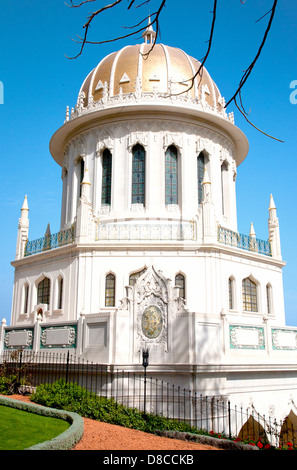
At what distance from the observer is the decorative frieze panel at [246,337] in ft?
58.8

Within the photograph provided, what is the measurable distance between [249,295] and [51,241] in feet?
35.4

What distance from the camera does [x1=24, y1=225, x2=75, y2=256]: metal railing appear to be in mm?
24234

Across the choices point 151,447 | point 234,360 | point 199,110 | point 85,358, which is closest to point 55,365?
point 85,358

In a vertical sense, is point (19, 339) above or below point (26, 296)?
below

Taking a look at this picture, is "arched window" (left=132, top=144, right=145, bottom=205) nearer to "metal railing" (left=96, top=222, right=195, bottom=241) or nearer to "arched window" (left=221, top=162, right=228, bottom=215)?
"metal railing" (left=96, top=222, right=195, bottom=241)

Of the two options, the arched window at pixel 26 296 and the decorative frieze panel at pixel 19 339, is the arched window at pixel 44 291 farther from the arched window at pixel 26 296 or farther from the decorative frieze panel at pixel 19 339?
the decorative frieze panel at pixel 19 339

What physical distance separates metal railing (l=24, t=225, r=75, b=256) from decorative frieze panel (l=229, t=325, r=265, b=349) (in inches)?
385

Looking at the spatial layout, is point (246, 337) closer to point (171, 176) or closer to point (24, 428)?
point (24, 428)

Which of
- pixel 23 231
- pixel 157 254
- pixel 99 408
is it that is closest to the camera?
pixel 99 408

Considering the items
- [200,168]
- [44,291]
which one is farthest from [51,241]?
[200,168]

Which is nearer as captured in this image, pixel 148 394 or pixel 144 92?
pixel 148 394

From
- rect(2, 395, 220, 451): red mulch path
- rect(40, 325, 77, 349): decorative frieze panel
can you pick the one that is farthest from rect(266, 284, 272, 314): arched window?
rect(2, 395, 220, 451): red mulch path

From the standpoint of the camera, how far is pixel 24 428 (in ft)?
35.7

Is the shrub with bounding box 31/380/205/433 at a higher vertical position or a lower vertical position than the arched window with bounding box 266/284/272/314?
lower
